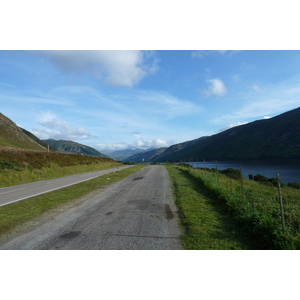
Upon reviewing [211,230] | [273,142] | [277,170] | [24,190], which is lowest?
[277,170]

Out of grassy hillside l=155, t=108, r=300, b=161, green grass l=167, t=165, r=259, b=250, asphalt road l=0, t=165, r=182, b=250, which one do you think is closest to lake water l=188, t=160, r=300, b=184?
green grass l=167, t=165, r=259, b=250

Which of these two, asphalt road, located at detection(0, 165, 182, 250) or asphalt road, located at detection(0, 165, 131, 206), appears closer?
asphalt road, located at detection(0, 165, 182, 250)

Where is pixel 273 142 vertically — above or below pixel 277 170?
above

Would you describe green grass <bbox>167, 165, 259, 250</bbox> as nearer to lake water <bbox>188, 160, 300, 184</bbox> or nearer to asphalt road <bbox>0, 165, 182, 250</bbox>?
asphalt road <bbox>0, 165, 182, 250</bbox>

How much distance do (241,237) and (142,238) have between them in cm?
243

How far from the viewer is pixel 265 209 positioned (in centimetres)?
694

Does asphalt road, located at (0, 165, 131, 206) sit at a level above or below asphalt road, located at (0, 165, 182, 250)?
above

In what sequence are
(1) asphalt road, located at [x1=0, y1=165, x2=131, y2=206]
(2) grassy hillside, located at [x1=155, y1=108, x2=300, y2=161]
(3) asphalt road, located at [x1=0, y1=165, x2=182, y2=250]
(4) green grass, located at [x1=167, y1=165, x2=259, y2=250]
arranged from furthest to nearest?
(2) grassy hillside, located at [x1=155, y1=108, x2=300, y2=161]
(1) asphalt road, located at [x1=0, y1=165, x2=131, y2=206]
(3) asphalt road, located at [x1=0, y1=165, x2=182, y2=250]
(4) green grass, located at [x1=167, y1=165, x2=259, y2=250]

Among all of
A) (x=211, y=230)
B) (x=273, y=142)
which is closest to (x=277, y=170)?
(x=211, y=230)

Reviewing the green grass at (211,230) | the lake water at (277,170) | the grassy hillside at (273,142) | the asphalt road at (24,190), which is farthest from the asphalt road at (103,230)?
the grassy hillside at (273,142)

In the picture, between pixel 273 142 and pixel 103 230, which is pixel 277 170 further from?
pixel 273 142
